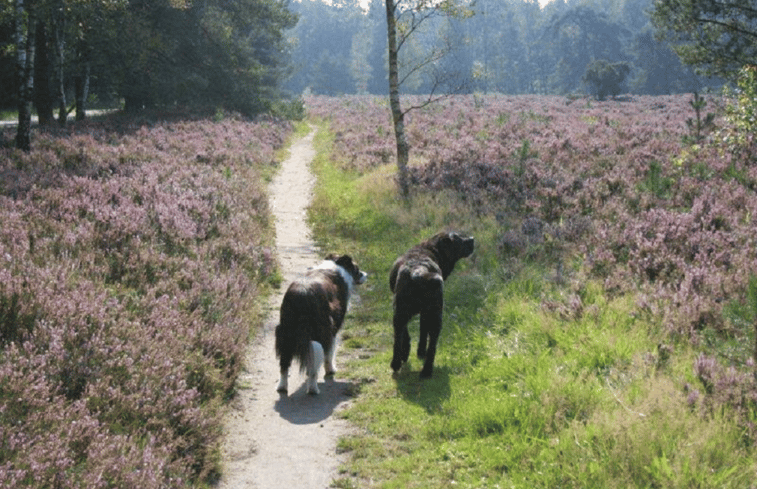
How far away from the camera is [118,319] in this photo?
615cm

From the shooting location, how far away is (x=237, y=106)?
39.9 meters

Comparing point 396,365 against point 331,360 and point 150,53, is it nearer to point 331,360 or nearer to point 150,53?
point 331,360

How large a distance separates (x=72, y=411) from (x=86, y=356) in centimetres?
88

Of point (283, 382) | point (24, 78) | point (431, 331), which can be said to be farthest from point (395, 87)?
point (283, 382)

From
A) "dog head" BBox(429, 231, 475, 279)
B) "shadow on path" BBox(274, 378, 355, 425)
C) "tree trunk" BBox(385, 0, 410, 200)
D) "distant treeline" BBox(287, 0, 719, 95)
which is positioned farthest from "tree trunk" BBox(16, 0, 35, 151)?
"distant treeline" BBox(287, 0, 719, 95)

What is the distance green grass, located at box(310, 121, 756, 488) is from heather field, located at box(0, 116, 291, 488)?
5.38 ft

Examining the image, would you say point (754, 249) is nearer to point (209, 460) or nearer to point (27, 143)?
point (209, 460)

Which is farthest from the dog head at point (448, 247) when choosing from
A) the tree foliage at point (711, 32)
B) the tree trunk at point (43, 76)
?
the tree trunk at point (43, 76)

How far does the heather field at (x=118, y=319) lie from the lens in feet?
13.7

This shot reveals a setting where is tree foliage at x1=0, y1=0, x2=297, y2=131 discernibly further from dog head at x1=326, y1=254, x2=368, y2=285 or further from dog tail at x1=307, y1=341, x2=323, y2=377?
dog tail at x1=307, y1=341, x2=323, y2=377

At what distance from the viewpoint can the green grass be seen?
4.44 m

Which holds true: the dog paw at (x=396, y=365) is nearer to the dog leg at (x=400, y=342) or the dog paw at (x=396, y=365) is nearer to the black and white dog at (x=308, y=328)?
the dog leg at (x=400, y=342)

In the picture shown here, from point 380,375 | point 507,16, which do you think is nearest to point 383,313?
point 380,375

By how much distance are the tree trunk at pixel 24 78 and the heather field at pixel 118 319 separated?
8.55 ft
